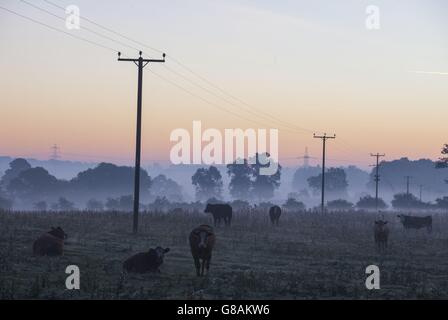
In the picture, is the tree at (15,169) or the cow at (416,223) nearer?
the cow at (416,223)

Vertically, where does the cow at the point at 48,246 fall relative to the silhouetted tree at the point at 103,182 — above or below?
below

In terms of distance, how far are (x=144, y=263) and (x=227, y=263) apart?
3.76 m

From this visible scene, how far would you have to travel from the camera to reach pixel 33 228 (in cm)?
2886

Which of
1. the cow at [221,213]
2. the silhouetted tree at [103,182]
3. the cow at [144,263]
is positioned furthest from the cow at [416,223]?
the silhouetted tree at [103,182]

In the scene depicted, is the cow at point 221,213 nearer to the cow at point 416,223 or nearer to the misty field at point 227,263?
the misty field at point 227,263

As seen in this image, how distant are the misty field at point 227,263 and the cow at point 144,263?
461 millimetres

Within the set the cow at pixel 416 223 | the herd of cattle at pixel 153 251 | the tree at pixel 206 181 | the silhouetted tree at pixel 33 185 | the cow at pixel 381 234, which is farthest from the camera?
the tree at pixel 206 181

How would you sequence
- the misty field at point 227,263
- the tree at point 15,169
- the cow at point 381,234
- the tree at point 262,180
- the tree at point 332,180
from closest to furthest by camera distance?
the misty field at point 227,263 < the cow at point 381,234 < the tree at point 262,180 < the tree at point 15,169 < the tree at point 332,180

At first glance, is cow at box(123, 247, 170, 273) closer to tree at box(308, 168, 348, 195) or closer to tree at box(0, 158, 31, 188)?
tree at box(308, 168, 348, 195)

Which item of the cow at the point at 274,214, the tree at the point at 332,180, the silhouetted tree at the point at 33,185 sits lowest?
the cow at the point at 274,214

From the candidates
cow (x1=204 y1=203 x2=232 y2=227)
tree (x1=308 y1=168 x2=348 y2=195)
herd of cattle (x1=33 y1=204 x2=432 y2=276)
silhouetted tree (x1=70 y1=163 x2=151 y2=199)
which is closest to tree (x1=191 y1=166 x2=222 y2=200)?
silhouetted tree (x1=70 y1=163 x2=151 y2=199)

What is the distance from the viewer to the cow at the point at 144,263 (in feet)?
60.0

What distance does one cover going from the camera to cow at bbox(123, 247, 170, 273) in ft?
60.0

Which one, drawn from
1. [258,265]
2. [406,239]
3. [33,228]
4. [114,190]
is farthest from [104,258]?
[114,190]
